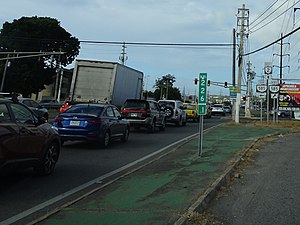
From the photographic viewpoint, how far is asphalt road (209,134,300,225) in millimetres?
6105

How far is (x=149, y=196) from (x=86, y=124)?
702 cm

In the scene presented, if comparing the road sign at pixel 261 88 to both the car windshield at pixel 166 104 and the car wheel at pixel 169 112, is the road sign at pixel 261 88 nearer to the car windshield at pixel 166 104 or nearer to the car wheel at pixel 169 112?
the car windshield at pixel 166 104

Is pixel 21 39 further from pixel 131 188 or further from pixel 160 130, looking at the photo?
pixel 131 188

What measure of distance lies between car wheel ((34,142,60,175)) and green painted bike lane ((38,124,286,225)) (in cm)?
170

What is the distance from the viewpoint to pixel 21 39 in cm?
5962

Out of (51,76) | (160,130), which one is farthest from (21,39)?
(160,130)

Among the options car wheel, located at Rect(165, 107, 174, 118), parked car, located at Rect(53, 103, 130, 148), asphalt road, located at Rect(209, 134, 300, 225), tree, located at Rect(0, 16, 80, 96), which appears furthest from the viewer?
tree, located at Rect(0, 16, 80, 96)

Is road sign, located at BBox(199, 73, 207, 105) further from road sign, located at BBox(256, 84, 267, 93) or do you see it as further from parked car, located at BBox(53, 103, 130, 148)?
road sign, located at BBox(256, 84, 267, 93)

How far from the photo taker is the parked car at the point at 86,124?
13.8 m

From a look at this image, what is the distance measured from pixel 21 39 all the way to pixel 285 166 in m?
54.5

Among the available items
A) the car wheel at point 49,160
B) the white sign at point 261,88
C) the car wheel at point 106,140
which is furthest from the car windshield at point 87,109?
the white sign at point 261,88

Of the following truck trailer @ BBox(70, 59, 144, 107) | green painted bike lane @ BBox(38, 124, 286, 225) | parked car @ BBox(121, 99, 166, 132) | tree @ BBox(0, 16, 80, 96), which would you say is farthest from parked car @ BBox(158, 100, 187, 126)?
tree @ BBox(0, 16, 80, 96)

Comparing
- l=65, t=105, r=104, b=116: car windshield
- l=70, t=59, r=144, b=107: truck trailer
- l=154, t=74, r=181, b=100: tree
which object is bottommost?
l=65, t=105, r=104, b=116: car windshield

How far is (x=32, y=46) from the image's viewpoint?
60.3 m
